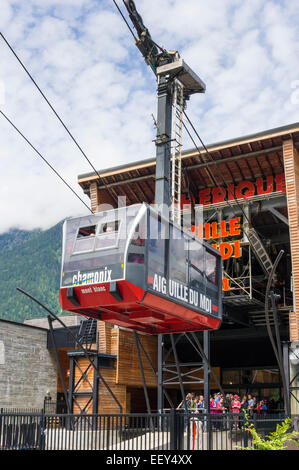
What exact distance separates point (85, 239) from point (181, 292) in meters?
2.53

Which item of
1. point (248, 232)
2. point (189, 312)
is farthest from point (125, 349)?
point (189, 312)

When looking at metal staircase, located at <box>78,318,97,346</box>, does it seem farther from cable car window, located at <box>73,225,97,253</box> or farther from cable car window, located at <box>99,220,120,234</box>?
cable car window, located at <box>99,220,120,234</box>

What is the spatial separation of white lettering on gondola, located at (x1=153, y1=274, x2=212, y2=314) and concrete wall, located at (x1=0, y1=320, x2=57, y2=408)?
1709 centimetres

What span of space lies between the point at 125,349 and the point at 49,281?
6176 inches

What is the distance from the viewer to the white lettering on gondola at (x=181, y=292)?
11867 millimetres

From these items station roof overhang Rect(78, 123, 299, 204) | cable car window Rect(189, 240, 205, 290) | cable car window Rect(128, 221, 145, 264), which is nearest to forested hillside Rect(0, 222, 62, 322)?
station roof overhang Rect(78, 123, 299, 204)

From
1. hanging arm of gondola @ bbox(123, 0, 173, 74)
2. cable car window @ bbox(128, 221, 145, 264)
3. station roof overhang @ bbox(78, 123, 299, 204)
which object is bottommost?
cable car window @ bbox(128, 221, 145, 264)

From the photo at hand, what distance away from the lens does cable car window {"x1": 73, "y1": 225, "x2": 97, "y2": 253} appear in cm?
1218

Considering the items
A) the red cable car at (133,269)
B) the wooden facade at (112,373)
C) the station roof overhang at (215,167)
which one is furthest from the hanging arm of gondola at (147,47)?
the wooden facade at (112,373)

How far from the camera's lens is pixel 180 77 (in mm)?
16125

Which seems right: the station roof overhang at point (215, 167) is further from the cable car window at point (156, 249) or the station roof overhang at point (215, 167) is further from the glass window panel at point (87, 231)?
the cable car window at point (156, 249)

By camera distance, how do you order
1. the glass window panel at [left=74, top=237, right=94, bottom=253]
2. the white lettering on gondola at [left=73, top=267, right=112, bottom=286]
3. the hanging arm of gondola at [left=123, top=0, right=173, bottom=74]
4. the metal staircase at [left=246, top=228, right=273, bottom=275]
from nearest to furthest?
the white lettering on gondola at [left=73, top=267, right=112, bottom=286] < the glass window panel at [left=74, top=237, right=94, bottom=253] < the hanging arm of gondola at [left=123, top=0, right=173, bottom=74] < the metal staircase at [left=246, top=228, right=273, bottom=275]

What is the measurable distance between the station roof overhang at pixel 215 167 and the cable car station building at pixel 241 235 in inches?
2.0

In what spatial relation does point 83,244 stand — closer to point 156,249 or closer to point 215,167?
point 156,249
